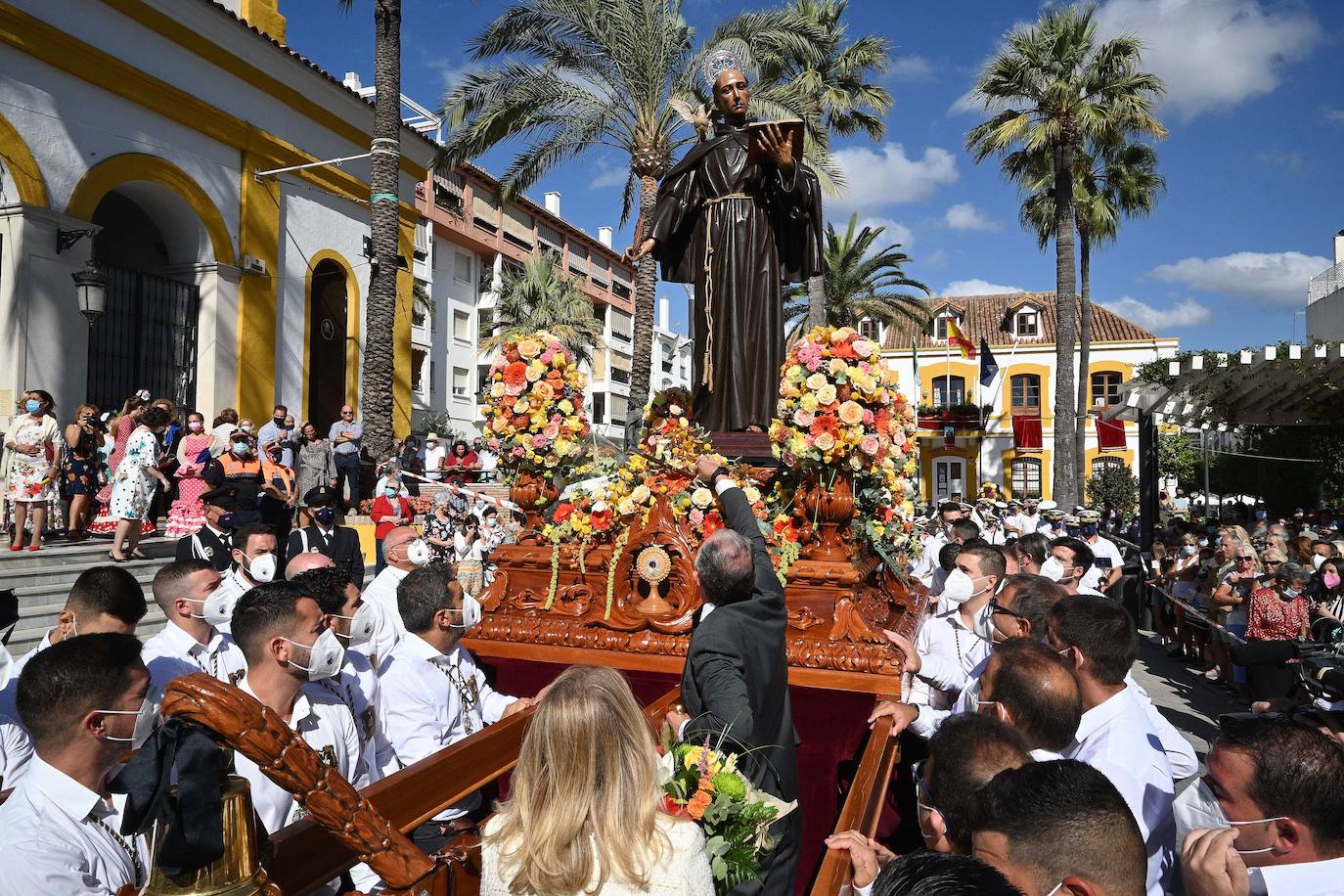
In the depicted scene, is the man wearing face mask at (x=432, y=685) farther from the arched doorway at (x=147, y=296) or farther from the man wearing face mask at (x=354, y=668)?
the arched doorway at (x=147, y=296)

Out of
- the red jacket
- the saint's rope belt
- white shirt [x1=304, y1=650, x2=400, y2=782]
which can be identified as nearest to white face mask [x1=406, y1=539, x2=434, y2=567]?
white shirt [x1=304, y1=650, x2=400, y2=782]

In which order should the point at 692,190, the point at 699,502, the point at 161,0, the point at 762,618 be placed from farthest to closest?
the point at 161,0, the point at 692,190, the point at 699,502, the point at 762,618

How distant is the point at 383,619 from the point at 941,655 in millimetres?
2908

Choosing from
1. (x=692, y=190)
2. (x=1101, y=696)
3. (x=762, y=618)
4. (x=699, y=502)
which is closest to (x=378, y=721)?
(x=762, y=618)

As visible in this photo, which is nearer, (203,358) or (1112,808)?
(1112,808)

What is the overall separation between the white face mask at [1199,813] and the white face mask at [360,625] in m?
2.90

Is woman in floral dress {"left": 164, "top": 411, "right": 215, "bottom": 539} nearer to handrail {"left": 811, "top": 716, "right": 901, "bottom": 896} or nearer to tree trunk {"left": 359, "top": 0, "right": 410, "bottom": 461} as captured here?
tree trunk {"left": 359, "top": 0, "right": 410, "bottom": 461}

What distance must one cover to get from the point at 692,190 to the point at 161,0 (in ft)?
38.5

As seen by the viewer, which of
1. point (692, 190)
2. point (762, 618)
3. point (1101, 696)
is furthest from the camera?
point (692, 190)

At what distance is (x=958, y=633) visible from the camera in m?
4.75

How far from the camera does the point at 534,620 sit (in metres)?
4.88

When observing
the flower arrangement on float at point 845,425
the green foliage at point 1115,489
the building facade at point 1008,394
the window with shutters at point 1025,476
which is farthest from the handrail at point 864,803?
the window with shutters at point 1025,476

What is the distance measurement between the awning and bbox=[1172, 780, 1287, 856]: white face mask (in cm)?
1215

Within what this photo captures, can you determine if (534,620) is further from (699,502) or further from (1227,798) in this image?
(1227,798)
